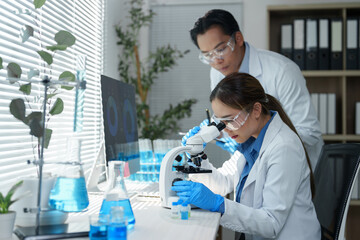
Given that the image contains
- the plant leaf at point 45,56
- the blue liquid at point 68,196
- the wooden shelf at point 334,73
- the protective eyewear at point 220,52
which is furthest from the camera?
the wooden shelf at point 334,73

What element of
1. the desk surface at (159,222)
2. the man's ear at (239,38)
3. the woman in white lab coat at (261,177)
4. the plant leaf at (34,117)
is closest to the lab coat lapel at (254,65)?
the man's ear at (239,38)

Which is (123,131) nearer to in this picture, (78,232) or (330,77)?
(78,232)

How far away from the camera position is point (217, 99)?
1589 millimetres

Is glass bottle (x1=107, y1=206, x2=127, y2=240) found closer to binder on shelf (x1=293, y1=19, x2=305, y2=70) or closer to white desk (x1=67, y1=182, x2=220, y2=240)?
white desk (x1=67, y1=182, x2=220, y2=240)

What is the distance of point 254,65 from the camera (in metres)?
2.34

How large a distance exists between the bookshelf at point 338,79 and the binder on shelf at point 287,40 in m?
0.10

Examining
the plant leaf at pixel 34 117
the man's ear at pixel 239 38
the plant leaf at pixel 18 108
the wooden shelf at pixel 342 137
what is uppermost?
the man's ear at pixel 239 38

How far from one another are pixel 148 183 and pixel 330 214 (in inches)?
35.1

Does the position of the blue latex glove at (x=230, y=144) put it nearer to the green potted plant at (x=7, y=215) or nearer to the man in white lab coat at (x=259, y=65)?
the man in white lab coat at (x=259, y=65)

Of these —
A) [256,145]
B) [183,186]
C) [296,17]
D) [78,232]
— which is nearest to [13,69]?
[78,232]

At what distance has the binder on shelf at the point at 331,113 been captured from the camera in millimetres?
2820

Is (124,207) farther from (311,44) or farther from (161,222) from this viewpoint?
(311,44)

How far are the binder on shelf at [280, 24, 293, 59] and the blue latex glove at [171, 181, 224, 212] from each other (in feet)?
5.86

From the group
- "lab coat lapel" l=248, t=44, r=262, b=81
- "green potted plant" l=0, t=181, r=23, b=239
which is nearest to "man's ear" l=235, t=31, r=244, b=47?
"lab coat lapel" l=248, t=44, r=262, b=81
